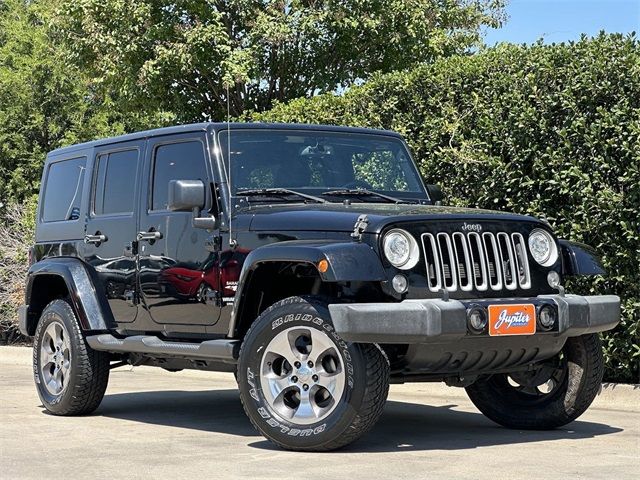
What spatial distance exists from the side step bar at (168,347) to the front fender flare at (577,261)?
2.26m

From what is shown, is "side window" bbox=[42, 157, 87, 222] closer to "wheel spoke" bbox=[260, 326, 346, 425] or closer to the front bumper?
"wheel spoke" bbox=[260, 326, 346, 425]

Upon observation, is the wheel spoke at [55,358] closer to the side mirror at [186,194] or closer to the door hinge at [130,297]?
the door hinge at [130,297]

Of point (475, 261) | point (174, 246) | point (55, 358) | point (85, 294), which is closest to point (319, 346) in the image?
point (475, 261)

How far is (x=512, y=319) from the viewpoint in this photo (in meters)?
7.31

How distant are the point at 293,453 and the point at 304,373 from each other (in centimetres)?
47

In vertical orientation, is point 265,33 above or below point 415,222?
Answer: above

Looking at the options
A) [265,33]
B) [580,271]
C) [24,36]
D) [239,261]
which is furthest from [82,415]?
[24,36]

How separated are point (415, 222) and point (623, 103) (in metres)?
3.51

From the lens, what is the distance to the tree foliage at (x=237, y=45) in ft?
70.5

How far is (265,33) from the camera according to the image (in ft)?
69.9

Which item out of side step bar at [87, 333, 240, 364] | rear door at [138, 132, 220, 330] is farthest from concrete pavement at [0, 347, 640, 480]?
rear door at [138, 132, 220, 330]

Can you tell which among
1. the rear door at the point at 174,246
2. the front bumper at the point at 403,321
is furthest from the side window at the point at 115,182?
the front bumper at the point at 403,321

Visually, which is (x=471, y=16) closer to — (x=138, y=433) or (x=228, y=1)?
(x=228, y=1)

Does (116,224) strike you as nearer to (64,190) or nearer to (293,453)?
(64,190)
